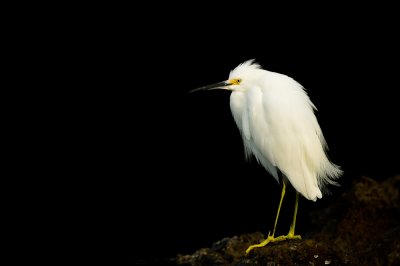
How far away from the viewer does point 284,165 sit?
412 centimetres

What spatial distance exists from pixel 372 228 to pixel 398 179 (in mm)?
549

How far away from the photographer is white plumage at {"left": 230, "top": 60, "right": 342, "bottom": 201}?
4.07 metres

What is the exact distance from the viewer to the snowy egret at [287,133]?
407 cm

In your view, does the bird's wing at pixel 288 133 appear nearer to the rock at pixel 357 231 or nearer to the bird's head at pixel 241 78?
the bird's head at pixel 241 78

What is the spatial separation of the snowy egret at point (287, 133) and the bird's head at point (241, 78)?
1.0 inches

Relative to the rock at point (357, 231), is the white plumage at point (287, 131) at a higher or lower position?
higher

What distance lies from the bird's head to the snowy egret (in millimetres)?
24

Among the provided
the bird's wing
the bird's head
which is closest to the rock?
the bird's wing

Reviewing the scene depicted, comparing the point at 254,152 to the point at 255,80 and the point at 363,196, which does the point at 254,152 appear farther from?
the point at 363,196

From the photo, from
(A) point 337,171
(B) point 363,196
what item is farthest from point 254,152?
(B) point 363,196

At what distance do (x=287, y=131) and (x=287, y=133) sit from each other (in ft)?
0.04

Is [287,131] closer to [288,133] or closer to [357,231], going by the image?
[288,133]

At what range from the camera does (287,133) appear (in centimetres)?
410

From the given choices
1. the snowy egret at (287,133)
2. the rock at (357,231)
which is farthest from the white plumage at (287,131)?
the rock at (357,231)
